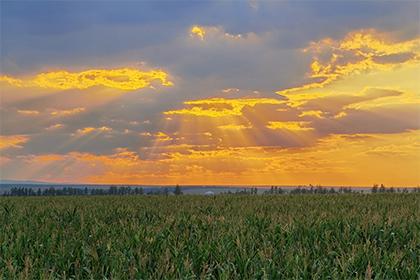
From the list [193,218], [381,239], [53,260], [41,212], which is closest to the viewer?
[53,260]

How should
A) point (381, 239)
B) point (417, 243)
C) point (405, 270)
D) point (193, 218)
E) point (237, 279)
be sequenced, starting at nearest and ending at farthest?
point (237, 279) → point (405, 270) → point (417, 243) → point (381, 239) → point (193, 218)

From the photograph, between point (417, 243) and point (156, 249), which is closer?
point (156, 249)

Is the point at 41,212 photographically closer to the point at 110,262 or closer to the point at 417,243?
the point at 110,262

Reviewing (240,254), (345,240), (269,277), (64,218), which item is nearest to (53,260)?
(240,254)

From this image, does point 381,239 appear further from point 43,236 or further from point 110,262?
point 43,236

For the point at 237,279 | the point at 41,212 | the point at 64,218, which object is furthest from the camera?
the point at 41,212

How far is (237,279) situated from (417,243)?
478 centimetres

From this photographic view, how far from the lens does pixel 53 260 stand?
770 cm

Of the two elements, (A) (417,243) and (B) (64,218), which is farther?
(B) (64,218)

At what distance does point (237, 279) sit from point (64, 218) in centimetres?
923

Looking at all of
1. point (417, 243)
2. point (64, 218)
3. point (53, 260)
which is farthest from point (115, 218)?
point (417, 243)

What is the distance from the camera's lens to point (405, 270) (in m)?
6.62

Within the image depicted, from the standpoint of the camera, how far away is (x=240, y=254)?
24.0 ft

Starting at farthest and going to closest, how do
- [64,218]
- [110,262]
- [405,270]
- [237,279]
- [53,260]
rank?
[64,218]
[53,260]
[110,262]
[405,270]
[237,279]
